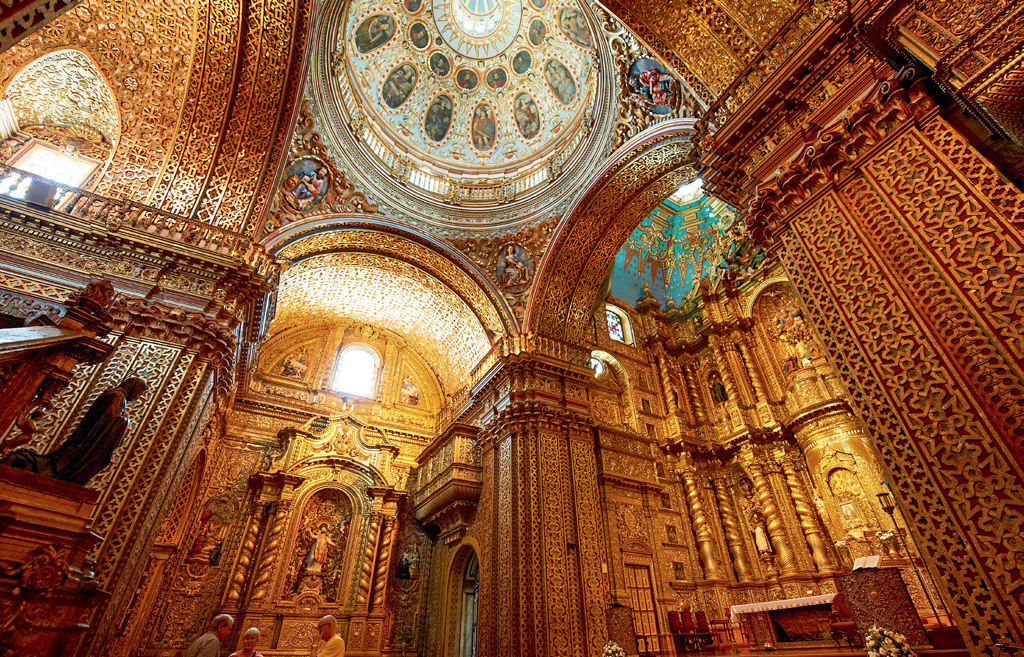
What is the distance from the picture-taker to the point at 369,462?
1150 centimetres

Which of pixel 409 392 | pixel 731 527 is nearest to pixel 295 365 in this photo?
pixel 409 392

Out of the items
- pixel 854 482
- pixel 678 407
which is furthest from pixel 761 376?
pixel 854 482

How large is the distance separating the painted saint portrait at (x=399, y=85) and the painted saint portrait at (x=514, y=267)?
4.95m

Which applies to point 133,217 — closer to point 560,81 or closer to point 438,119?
point 438,119

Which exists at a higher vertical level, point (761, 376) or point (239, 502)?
point (761, 376)

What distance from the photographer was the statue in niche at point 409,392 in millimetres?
13359

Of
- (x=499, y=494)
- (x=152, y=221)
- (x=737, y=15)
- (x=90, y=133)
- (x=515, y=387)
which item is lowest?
(x=499, y=494)

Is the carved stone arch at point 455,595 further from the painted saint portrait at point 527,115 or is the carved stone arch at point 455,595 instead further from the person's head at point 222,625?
the painted saint portrait at point 527,115

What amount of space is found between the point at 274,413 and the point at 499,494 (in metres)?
6.31

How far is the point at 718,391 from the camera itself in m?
13.6

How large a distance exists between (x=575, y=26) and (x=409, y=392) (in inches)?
408

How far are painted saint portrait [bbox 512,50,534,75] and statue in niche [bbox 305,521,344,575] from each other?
12.5 m

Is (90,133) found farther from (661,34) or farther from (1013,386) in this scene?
(1013,386)

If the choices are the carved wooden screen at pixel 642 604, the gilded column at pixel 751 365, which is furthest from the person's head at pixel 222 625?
the gilded column at pixel 751 365
